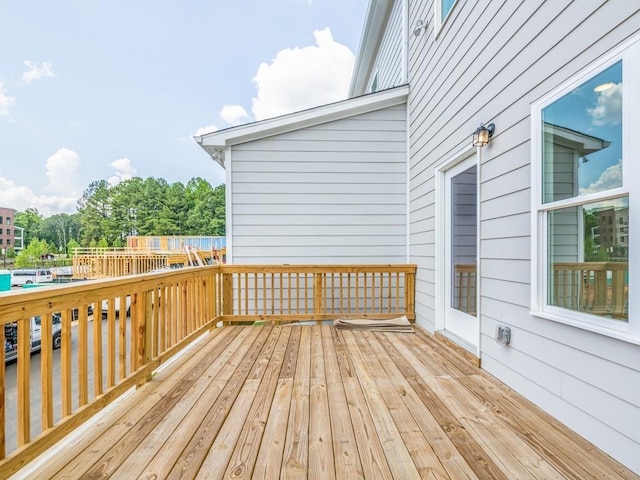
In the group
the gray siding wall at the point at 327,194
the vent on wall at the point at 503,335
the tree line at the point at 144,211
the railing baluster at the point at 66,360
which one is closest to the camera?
the railing baluster at the point at 66,360

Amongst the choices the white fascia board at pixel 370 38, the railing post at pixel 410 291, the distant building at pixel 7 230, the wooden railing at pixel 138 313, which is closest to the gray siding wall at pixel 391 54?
the white fascia board at pixel 370 38

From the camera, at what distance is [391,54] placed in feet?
17.8

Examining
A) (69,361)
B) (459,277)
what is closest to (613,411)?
(459,277)

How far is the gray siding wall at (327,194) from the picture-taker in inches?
172

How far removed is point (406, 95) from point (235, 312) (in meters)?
3.91

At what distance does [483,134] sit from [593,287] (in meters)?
1.40

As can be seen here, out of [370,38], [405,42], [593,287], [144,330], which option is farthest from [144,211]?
[593,287]

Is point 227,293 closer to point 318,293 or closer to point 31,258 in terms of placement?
point 318,293

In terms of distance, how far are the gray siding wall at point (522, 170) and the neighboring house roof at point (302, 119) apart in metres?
0.89

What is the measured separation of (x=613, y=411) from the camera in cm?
146

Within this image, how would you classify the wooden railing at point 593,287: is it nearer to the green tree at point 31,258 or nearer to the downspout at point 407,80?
the downspout at point 407,80

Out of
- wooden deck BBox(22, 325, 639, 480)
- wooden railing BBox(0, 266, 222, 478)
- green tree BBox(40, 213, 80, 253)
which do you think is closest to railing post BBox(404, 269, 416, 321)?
wooden deck BBox(22, 325, 639, 480)

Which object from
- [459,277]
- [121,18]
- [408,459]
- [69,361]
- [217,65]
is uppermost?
[217,65]

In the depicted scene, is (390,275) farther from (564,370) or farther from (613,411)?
(613,411)
